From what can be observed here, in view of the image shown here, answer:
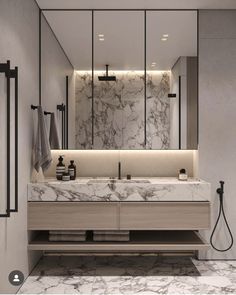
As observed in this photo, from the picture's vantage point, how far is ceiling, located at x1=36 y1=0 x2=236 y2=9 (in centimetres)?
359

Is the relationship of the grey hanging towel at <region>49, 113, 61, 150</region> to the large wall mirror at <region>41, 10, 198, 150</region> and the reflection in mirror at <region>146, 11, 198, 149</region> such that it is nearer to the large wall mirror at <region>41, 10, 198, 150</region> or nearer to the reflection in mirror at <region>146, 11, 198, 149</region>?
the large wall mirror at <region>41, 10, 198, 150</region>

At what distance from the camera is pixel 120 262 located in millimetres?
3689

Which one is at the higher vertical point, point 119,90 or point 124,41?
point 124,41

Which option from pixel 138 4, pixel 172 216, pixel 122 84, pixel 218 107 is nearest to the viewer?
pixel 172 216

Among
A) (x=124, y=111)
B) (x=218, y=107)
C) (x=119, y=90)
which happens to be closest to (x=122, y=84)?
(x=119, y=90)

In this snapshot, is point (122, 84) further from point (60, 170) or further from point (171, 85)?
point (60, 170)

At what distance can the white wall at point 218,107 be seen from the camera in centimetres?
380

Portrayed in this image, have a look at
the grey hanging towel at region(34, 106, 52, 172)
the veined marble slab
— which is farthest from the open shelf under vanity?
the grey hanging towel at region(34, 106, 52, 172)

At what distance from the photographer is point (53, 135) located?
3840 mm

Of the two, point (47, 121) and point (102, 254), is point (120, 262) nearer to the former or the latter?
point (102, 254)

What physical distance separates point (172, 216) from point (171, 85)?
143 cm

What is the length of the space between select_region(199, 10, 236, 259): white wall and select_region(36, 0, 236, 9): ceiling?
0.15 meters

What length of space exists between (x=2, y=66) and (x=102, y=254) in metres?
2.37

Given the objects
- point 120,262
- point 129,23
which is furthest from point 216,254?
point 129,23
